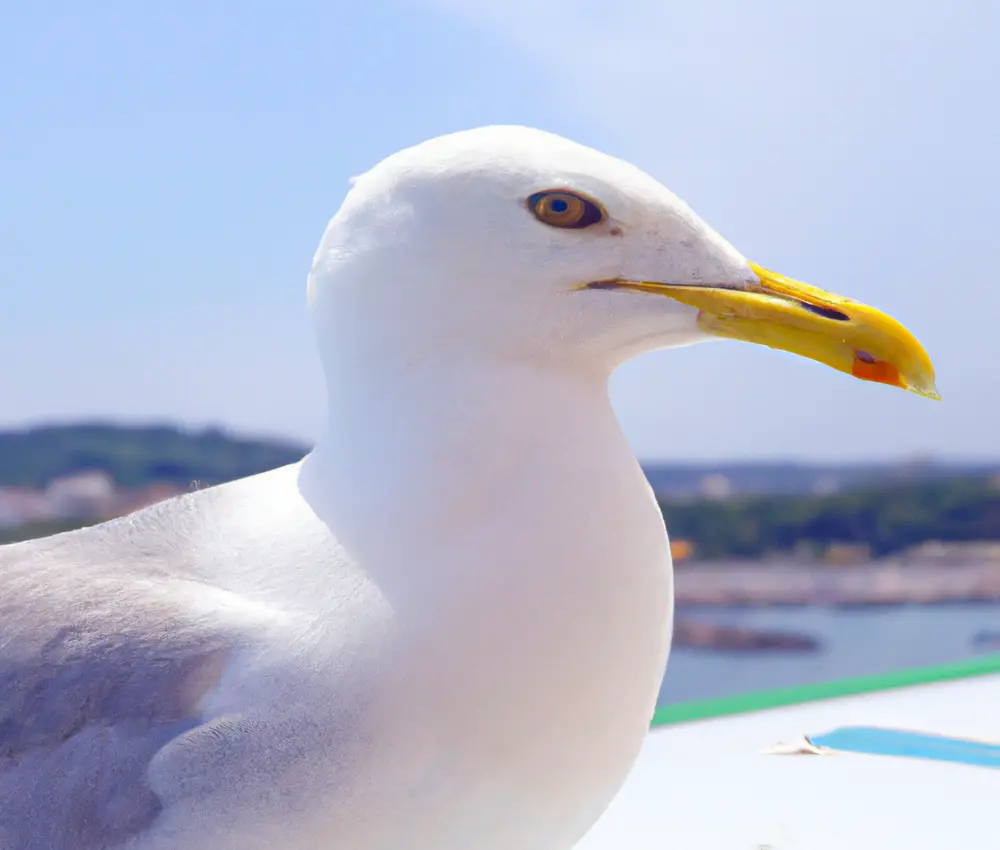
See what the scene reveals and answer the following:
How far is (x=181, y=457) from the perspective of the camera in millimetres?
5297

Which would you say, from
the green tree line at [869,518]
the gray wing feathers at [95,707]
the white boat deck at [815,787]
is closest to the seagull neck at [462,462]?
the gray wing feathers at [95,707]

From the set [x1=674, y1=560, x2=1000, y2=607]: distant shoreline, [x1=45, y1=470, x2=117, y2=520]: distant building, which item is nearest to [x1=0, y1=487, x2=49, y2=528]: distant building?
[x1=45, y1=470, x2=117, y2=520]: distant building

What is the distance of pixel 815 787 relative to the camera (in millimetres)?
1508

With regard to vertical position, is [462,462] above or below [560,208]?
below

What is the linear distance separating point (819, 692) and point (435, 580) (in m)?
1.64

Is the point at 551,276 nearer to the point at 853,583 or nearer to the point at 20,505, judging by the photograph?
the point at 20,505

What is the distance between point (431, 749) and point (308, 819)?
0.27 ft

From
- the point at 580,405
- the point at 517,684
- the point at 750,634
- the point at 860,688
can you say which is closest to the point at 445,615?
the point at 517,684

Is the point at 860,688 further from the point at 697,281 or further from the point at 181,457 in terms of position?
the point at 181,457

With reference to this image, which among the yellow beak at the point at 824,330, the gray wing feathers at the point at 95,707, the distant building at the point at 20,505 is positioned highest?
the yellow beak at the point at 824,330

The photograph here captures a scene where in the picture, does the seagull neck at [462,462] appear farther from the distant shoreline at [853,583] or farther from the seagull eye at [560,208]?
the distant shoreline at [853,583]

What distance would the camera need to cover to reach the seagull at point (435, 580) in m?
0.68

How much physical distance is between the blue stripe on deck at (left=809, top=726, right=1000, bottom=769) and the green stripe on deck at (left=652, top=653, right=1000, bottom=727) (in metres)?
0.25

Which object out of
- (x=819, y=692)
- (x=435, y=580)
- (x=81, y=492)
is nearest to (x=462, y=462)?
(x=435, y=580)
